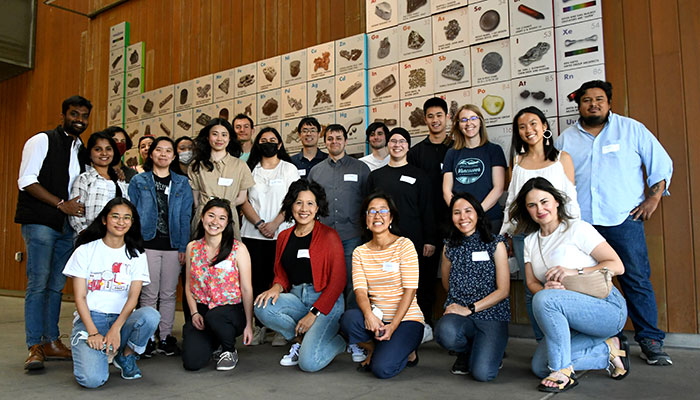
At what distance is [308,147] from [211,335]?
171 cm

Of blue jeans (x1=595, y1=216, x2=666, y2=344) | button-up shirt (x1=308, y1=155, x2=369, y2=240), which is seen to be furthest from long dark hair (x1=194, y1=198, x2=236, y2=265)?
blue jeans (x1=595, y1=216, x2=666, y2=344)

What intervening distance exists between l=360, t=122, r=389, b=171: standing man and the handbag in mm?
1791

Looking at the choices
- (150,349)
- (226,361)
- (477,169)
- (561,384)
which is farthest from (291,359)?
(477,169)

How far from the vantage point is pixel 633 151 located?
2.95m

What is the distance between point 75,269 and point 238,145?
1564 millimetres

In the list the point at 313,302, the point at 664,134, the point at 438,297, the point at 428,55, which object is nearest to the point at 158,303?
the point at 313,302

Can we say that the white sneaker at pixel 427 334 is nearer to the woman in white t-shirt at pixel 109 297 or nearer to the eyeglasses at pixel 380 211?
the eyeglasses at pixel 380 211

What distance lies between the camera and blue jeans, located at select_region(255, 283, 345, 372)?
2666 millimetres

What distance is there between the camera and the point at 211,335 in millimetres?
2848

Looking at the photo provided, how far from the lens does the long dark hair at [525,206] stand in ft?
8.27

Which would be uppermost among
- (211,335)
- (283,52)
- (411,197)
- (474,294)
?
(283,52)

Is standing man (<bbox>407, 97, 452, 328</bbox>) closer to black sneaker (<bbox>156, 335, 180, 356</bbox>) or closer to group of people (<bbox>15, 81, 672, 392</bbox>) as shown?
group of people (<bbox>15, 81, 672, 392</bbox>)

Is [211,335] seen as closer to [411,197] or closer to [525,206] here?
[411,197]

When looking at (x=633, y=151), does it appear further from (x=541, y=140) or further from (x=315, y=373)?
(x=315, y=373)
